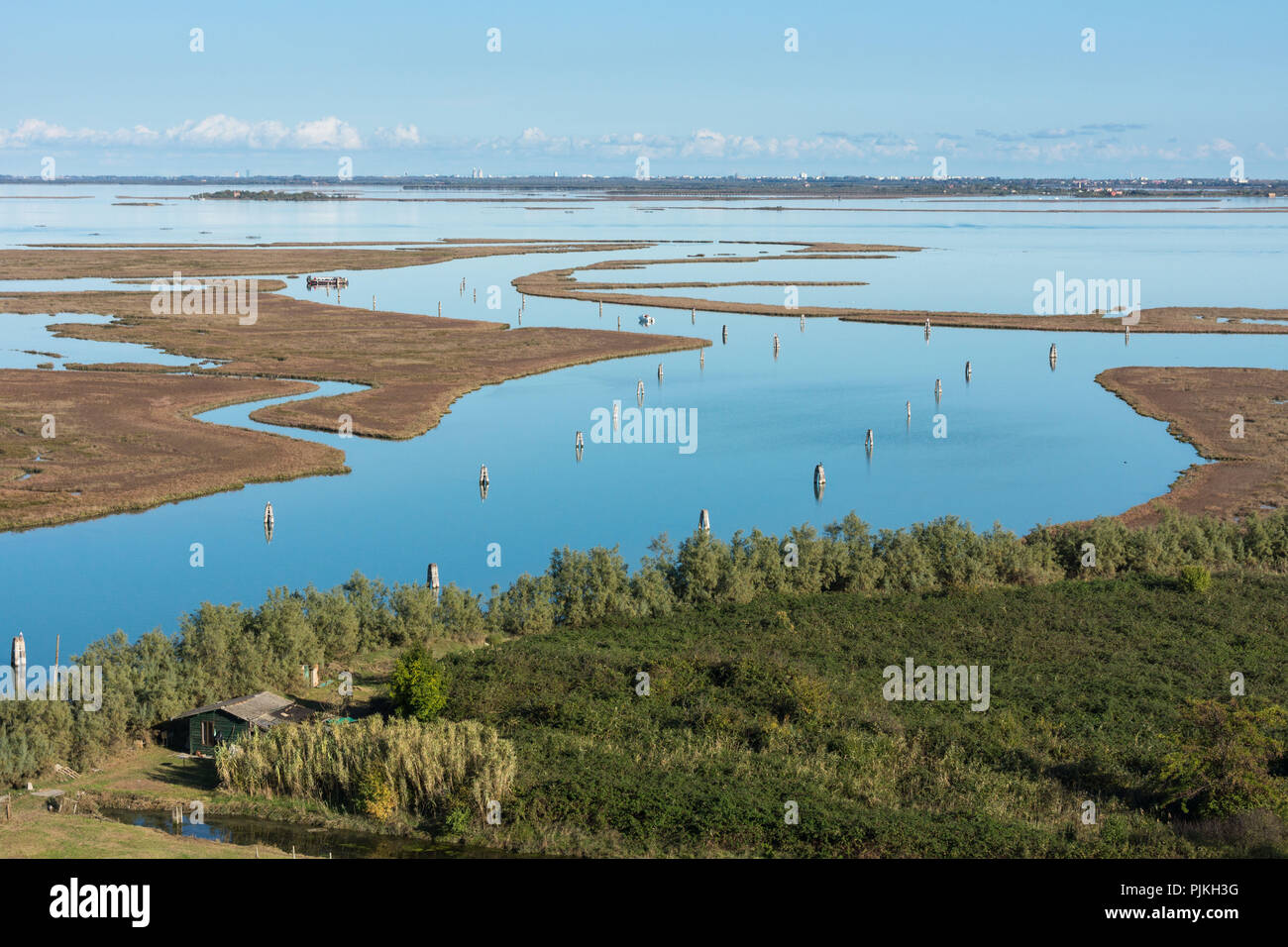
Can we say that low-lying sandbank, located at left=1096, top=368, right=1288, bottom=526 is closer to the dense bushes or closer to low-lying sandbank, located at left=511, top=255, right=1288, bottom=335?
the dense bushes

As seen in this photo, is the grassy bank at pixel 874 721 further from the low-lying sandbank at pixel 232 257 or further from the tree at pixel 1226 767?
the low-lying sandbank at pixel 232 257

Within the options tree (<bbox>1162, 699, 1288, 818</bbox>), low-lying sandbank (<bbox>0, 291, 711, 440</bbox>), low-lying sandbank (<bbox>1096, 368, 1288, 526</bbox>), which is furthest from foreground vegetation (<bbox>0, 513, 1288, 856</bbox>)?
low-lying sandbank (<bbox>0, 291, 711, 440</bbox>)

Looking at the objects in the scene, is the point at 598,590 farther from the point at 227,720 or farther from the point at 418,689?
the point at 227,720

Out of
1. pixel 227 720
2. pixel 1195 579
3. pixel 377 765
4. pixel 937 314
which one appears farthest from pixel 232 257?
pixel 377 765

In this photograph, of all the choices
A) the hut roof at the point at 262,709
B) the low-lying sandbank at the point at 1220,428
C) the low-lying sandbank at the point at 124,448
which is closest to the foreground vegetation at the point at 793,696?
the hut roof at the point at 262,709

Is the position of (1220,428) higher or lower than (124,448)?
higher

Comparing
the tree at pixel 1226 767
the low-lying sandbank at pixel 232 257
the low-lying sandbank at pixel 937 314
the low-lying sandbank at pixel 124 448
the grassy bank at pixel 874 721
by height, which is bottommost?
the grassy bank at pixel 874 721
